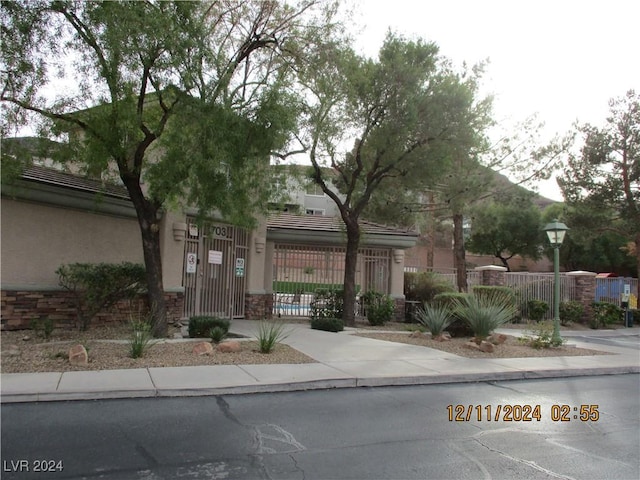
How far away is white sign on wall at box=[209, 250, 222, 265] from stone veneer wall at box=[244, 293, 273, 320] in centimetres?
213

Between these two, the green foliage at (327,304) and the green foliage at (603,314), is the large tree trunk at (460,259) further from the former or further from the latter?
the green foliage at (327,304)

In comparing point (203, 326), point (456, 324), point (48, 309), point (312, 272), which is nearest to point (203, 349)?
point (203, 326)

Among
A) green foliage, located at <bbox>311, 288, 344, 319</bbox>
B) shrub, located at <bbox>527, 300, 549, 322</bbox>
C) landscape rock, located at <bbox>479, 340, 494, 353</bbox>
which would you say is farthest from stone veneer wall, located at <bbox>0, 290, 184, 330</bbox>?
shrub, located at <bbox>527, 300, 549, 322</bbox>

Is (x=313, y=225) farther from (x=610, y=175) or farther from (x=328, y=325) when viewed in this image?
(x=610, y=175)

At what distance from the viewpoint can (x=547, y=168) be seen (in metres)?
20.7

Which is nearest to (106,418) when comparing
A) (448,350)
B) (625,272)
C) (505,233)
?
(448,350)

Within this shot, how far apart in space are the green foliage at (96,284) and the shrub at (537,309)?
A: 15.4 metres

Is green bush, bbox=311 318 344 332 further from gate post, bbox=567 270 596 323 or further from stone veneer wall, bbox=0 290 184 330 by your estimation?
gate post, bbox=567 270 596 323

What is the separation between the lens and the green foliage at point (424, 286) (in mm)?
18188

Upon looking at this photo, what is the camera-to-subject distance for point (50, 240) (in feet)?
35.5

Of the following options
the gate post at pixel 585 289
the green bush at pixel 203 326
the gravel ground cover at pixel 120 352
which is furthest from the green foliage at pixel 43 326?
the gate post at pixel 585 289

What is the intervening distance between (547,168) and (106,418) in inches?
783

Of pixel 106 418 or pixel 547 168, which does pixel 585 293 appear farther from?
pixel 106 418

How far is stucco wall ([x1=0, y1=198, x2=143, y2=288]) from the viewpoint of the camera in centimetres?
1013
